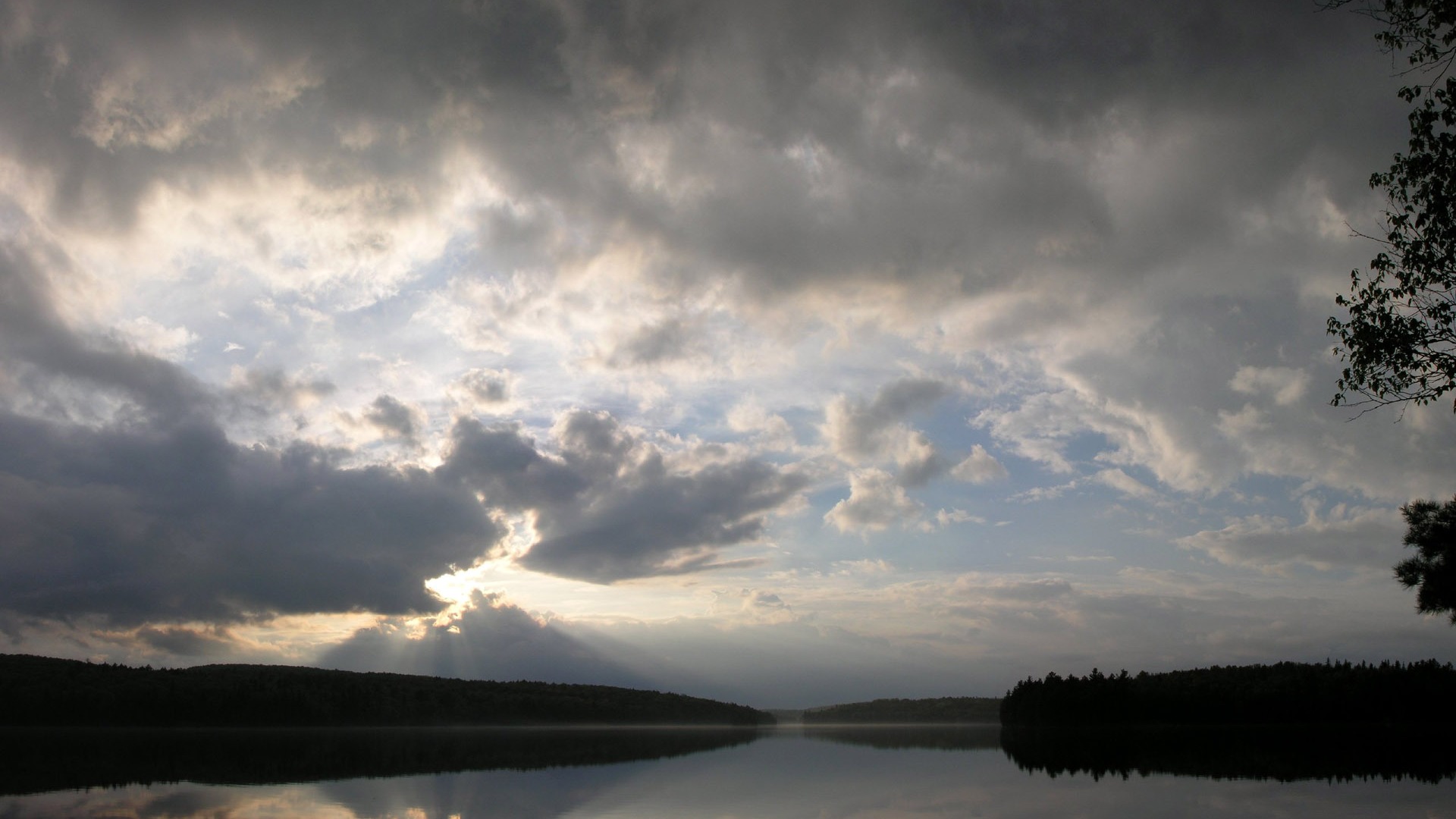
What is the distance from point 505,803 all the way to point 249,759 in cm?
3432

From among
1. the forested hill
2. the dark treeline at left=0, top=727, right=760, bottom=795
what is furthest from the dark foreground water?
the forested hill

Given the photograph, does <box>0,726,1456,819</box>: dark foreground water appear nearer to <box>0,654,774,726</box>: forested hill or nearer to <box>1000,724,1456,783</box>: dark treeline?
<box>1000,724,1456,783</box>: dark treeline

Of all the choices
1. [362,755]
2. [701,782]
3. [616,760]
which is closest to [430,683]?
[362,755]

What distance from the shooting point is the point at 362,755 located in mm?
56156

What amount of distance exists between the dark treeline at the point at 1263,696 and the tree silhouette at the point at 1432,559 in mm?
80728

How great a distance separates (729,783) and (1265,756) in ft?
117

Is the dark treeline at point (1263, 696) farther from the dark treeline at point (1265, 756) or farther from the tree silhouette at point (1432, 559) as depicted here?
the tree silhouette at point (1432, 559)

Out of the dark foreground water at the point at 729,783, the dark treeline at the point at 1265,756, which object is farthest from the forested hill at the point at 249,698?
the dark treeline at the point at 1265,756

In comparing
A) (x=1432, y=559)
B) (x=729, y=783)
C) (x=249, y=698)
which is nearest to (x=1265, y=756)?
(x=1432, y=559)

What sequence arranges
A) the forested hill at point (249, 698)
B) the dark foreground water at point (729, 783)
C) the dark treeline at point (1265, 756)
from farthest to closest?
1. the forested hill at point (249, 698)
2. the dark treeline at point (1265, 756)
3. the dark foreground water at point (729, 783)

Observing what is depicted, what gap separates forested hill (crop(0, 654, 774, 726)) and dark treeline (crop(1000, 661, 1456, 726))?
370 ft

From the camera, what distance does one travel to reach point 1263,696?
110 meters

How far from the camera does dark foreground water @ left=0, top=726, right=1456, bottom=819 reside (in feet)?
80.8

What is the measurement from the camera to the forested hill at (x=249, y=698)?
131750 millimetres
